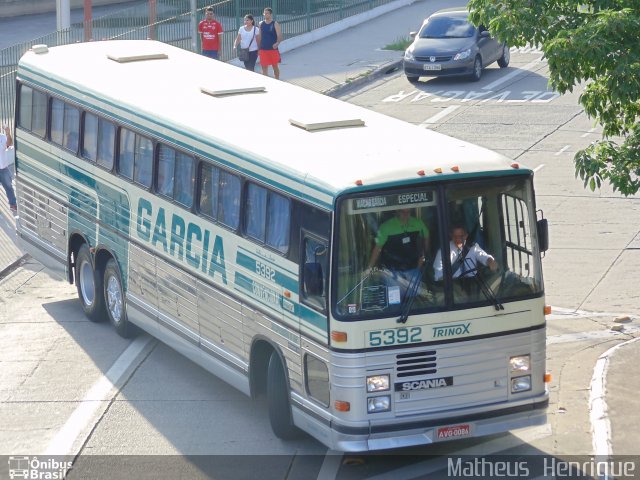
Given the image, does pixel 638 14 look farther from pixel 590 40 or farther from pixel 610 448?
pixel 610 448

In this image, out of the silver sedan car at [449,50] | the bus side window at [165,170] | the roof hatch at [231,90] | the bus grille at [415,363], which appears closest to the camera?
the bus grille at [415,363]

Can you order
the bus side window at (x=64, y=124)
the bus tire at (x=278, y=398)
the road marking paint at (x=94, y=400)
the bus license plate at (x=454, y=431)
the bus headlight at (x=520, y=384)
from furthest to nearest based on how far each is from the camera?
the bus side window at (x=64, y=124)
the road marking paint at (x=94, y=400)
the bus tire at (x=278, y=398)
the bus headlight at (x=520, y=384)
the bus license plate at (x=454, y=431)

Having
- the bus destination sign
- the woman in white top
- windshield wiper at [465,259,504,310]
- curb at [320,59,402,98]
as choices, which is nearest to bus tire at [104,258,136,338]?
the bus destination sign

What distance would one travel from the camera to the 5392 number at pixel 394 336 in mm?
11258

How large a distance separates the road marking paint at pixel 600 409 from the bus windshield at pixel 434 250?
5.57 feet

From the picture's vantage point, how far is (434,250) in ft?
37.4

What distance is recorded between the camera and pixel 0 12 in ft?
145

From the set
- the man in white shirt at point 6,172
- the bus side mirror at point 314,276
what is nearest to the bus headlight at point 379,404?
the bus side mirror at point 314,276

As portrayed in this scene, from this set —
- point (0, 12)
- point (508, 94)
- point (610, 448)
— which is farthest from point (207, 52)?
point (610, 448)

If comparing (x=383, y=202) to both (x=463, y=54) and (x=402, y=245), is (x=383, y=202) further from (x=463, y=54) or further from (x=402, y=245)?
(x=463, y=54)

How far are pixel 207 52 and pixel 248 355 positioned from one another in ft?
63.7

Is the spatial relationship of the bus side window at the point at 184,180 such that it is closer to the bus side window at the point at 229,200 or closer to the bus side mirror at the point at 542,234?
the bus side window at the point at 229,200

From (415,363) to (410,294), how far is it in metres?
0.60

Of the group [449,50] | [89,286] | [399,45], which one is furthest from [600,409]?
[399,45]
